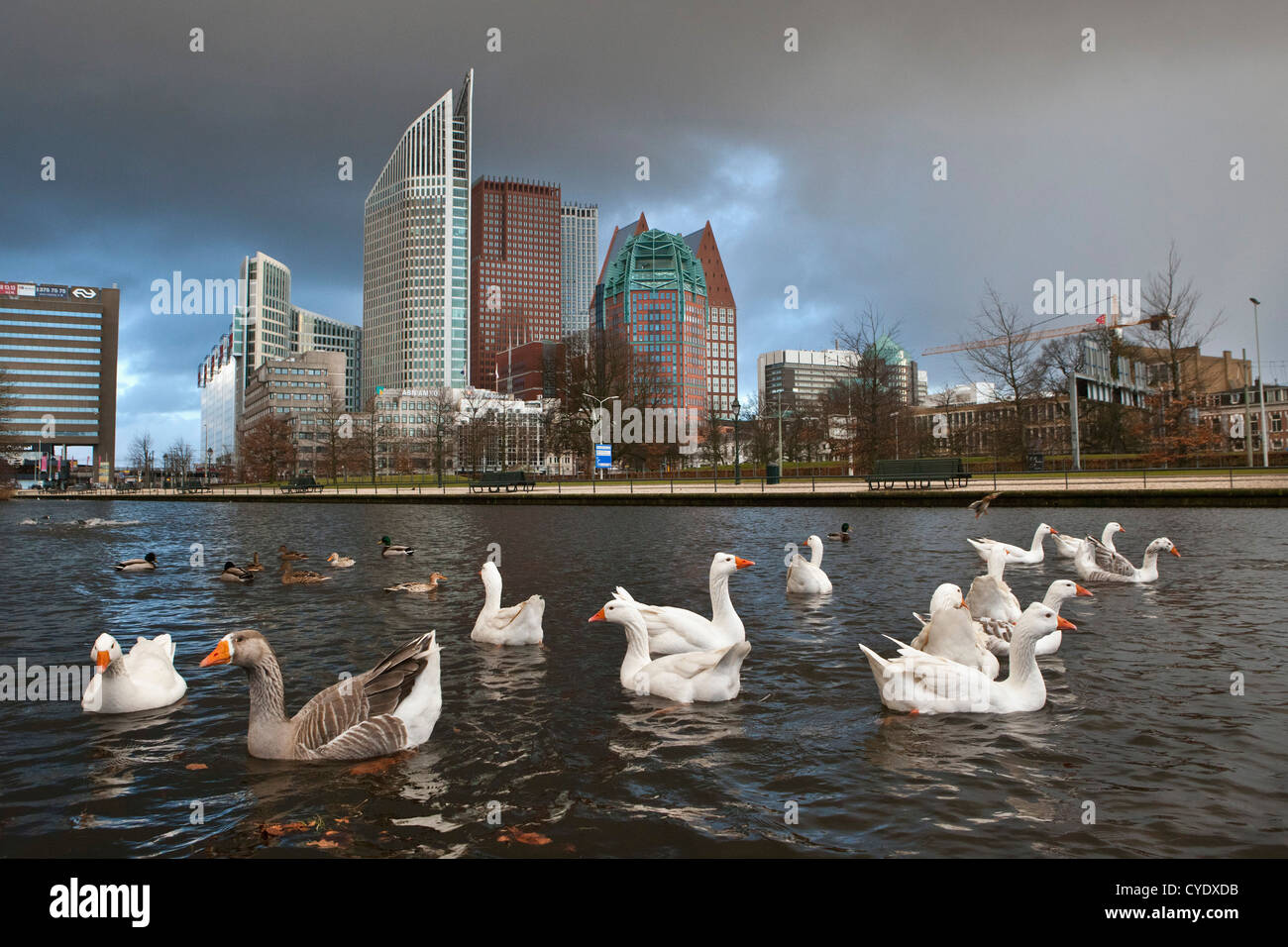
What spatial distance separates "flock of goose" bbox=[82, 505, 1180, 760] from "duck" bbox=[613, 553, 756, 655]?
0.01 meters

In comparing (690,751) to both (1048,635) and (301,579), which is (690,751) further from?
(301,579)

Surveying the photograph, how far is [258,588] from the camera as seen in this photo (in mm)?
13820

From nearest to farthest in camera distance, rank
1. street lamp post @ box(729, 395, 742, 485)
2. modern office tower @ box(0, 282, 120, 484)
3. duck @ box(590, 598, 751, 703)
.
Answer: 1. duck @ box(590, 598, 751, 703)
2. street lamp post @ box(729, 395, 742, 485)
3. modern office tower @ box(0, 282, 120, 484)

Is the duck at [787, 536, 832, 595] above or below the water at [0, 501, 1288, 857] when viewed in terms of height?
above

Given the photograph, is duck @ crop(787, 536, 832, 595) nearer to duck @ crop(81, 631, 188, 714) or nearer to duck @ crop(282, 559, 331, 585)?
duck @ crop(81, 631, 188, 714)

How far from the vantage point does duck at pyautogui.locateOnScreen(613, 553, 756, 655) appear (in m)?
7.77

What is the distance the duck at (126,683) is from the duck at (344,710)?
1.69 meters

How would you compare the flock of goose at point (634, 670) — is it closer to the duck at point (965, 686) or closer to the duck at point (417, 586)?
the duck at point (965, 686)

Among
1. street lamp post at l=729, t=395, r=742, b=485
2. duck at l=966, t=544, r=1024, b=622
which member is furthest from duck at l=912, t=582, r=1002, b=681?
street lamp post at l=729, t=395, r=742, b=485

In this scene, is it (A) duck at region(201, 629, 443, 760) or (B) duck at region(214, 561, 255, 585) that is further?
(B) duck at region(214, 561, 255, 585)

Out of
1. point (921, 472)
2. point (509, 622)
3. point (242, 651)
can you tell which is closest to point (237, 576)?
point (509, 622)

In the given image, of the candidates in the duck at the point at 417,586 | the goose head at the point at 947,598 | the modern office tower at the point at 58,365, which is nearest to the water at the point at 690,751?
the duck at the point at 417,586

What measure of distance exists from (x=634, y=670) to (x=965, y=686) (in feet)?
9.42
